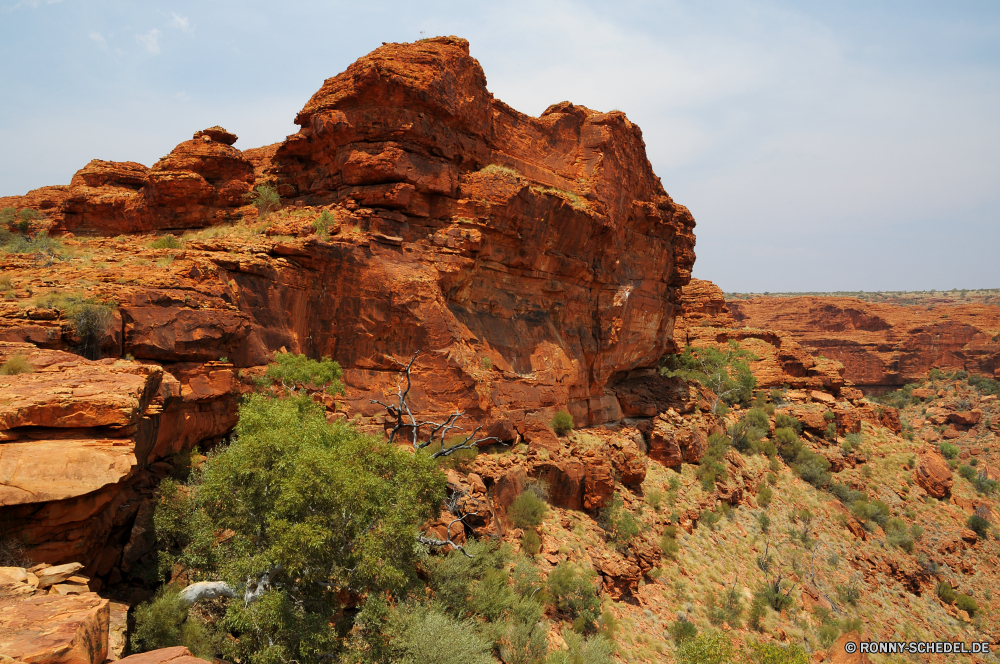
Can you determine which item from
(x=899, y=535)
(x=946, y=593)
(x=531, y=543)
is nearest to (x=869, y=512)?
(x=899, y=535)

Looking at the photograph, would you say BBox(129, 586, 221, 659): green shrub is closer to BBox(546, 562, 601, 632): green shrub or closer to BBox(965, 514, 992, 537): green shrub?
BBox(546, 562, 601, 632): green shrub

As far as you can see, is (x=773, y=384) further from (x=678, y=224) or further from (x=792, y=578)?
(x=792, y=578)

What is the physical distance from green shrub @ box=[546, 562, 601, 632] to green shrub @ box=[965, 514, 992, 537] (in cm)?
2801

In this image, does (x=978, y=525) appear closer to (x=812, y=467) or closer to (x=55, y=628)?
(x=812, y=467)

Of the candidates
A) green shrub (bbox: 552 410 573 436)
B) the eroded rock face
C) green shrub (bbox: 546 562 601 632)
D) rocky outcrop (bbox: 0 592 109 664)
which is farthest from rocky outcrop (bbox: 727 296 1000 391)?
rocky outcrop (bbox: 0 592 109 664)

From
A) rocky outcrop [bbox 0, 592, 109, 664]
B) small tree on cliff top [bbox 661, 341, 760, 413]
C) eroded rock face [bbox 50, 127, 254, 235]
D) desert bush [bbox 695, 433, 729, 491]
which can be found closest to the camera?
rocky outcrop [bbox 0, 592, 109, 664]

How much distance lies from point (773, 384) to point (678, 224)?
1435 cm

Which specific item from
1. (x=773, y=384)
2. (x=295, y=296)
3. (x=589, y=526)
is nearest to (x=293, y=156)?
(x=295, y=296)

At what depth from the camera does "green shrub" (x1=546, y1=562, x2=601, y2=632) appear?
1529 centimetres

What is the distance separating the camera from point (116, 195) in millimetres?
22625

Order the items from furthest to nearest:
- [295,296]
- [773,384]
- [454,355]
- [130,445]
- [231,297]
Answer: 1. [773,384]
2. [454,355]
3. [295,296]
4. [231,297]
5. [130,445]

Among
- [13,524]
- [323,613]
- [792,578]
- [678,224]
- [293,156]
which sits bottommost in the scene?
[792,578]

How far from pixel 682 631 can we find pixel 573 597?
3947mm

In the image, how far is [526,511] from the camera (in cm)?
1708
